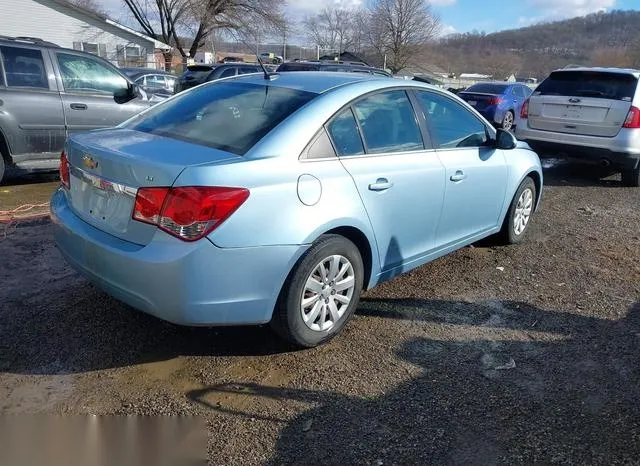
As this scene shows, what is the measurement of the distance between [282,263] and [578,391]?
69.2 inches

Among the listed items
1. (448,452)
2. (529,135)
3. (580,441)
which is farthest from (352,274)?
(529,135)

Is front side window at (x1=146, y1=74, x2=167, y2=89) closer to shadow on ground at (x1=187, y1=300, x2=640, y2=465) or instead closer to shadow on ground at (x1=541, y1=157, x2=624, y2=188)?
shadow on ground at (x1=541, y1=157, x2=624, y2=188)

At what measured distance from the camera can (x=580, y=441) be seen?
8.79 feet

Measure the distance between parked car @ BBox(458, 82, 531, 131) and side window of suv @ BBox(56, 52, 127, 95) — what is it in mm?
10929

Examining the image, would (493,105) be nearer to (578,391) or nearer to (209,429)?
(578,391)

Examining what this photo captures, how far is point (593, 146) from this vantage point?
8078 millimetres

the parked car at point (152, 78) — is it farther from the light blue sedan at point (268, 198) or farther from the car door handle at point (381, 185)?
the car door handle at point (381, 185)

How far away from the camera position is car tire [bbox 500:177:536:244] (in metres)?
5.23

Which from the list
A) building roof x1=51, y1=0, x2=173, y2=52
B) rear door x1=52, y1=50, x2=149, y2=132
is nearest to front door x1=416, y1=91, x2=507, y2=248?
rear door x1=52, y1=50, x2=149, y2=132

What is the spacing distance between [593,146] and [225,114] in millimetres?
6415

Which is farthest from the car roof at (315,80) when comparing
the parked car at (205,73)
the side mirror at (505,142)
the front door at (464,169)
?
the parked car at (205,73)

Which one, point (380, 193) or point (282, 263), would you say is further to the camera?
point (380, 193)

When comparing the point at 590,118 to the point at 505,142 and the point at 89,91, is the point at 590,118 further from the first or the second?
the point at 89,91

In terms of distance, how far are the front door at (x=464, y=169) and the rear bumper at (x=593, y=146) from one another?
399 cm
